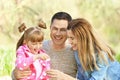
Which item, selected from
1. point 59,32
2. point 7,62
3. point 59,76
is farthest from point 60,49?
point 7,62

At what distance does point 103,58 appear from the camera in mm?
3471

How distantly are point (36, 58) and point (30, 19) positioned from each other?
8.00 ft

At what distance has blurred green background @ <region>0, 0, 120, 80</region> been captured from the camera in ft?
19.3

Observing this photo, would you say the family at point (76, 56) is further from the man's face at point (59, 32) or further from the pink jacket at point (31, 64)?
the man's face at point (59, 32)

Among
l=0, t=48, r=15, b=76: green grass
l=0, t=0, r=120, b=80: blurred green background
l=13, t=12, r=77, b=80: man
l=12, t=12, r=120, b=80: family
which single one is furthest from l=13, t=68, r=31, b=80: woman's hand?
l=0, t=0, r=120, b=80: blurred green background

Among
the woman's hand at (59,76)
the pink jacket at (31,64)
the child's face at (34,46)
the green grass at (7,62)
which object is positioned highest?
the child's face at (34,46)

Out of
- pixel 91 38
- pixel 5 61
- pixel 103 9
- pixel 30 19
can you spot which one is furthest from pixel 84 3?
pixel 91 38

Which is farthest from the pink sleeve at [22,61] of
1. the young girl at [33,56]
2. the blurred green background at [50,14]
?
the blurred green background at [50,14]

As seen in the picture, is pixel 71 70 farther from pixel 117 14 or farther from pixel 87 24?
pixel 117 14

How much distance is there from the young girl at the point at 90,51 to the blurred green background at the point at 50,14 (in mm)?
2240

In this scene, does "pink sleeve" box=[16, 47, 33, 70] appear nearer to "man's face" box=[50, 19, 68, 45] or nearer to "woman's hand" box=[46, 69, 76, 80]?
"woman's hand" box=[46, 69, 76, 80]

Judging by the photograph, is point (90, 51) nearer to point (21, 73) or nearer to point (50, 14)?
point (21, 73)

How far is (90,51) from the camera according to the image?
348 cm

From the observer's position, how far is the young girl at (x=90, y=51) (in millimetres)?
3484
